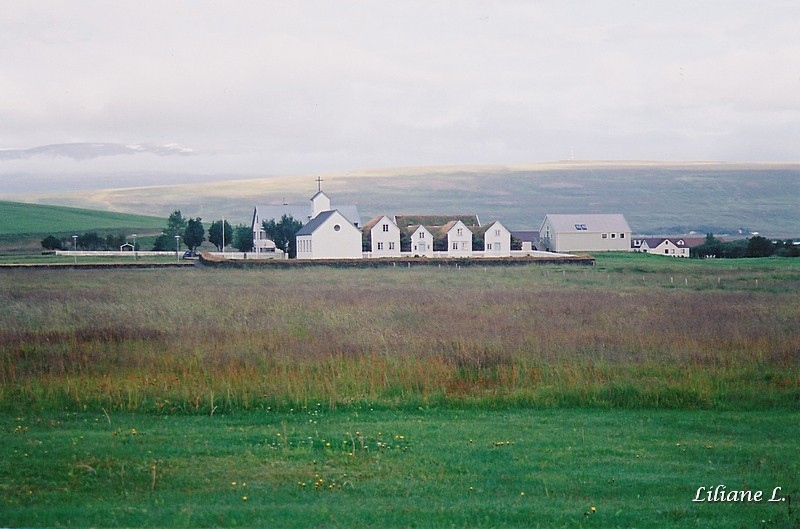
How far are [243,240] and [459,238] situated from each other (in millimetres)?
21712

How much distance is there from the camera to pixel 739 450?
9883 millimetres

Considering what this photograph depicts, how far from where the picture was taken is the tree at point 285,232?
81562 millimetres

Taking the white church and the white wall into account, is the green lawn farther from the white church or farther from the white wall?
the white wall

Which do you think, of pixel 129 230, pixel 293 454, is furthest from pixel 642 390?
pixel 129 230

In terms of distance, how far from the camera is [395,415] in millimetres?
12148

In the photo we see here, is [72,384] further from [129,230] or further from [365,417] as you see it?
[129,230]

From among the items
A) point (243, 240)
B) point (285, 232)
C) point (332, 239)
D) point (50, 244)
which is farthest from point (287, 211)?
point (50, 244)

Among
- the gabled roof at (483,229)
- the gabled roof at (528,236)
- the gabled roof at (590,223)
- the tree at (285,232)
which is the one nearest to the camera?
the tree at (285,232)

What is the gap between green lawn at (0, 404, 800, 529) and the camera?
7.58 m

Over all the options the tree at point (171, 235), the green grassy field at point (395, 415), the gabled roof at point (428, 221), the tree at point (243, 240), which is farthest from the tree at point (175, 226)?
the green grassy field at point (395, 415)

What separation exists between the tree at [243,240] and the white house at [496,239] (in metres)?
23.4

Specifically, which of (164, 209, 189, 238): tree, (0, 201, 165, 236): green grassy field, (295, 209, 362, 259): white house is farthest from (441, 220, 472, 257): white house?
(0, 201, 165, 236): green grassy field

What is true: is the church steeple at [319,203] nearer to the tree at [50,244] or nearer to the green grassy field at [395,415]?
the tree at [50,244]

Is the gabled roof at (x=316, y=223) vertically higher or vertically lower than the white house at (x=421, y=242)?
higher
